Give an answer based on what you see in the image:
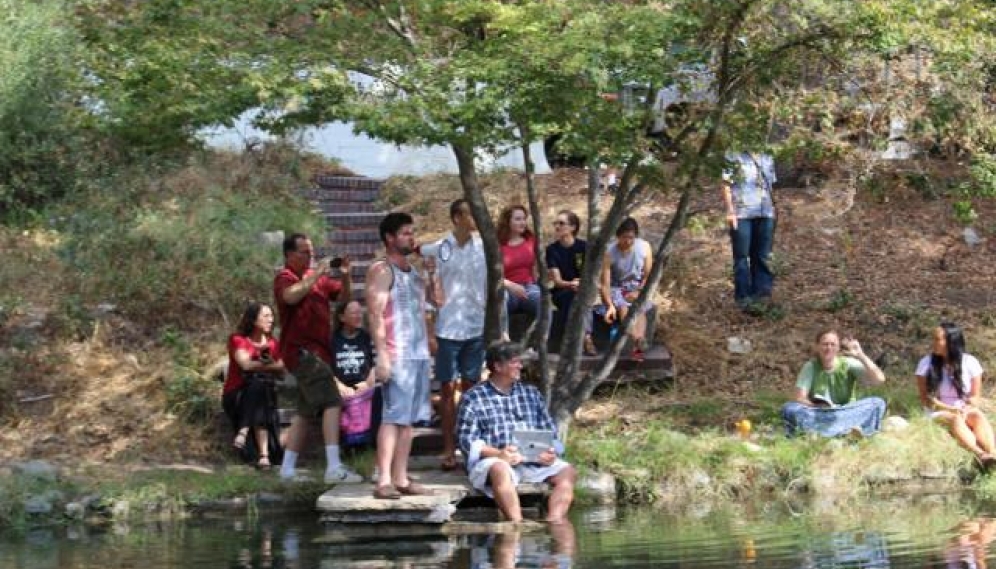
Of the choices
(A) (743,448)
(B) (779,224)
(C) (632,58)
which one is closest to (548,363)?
(A) (743,448)

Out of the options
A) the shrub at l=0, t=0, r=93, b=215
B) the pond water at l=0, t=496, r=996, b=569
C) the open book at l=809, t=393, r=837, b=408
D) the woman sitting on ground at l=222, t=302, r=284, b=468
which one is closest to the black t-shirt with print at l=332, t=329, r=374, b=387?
the woman sitting on ground at l=222, t=302, r=284, b=468

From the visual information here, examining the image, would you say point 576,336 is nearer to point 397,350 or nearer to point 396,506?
point 397,350

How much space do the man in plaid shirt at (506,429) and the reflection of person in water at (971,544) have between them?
97.8 inches

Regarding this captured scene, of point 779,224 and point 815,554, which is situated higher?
point 779,224

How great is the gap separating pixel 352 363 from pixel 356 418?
→ 1.30ft

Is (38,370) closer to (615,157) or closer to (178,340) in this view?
(178,340)

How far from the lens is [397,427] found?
11.6 m

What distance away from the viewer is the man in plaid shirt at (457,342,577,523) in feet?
37.9

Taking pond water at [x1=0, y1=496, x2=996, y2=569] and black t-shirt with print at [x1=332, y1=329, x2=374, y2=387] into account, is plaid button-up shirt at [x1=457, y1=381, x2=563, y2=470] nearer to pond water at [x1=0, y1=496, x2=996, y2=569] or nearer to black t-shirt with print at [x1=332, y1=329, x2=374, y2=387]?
pond water at [x1=0, y1=496, x2=996, y2=569]

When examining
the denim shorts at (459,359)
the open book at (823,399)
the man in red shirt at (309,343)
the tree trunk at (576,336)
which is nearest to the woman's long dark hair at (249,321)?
the man in red shirt at (309,343)

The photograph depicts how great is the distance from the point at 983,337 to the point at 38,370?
7.98m

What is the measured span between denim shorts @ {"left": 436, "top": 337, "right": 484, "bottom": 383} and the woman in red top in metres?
1.10

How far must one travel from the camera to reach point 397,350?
11.5 m

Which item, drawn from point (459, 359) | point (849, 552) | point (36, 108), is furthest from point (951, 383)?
point (36, 108)
